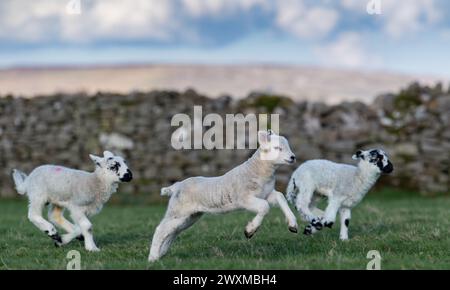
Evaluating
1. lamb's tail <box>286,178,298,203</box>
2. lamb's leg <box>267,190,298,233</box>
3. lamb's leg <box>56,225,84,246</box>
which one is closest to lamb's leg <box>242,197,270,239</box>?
lamb's leg <box>267,190,298,233</box>

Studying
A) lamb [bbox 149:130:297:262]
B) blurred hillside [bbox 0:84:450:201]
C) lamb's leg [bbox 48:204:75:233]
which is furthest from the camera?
blurred hillside [bbox 0:84:450:201]

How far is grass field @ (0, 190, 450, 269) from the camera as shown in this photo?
29.8ft

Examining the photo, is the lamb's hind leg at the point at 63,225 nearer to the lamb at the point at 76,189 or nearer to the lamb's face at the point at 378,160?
the lamb at the point at 76,189

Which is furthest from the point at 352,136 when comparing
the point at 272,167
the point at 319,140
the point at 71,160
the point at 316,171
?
the point at 272,167

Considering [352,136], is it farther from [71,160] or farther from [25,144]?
[25,144]

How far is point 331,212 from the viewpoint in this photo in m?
10.9

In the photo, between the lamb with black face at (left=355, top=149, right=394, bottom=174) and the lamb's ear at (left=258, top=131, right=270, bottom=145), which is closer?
the lamb's ear at (left=258, top=131, right=270, bottom=145)

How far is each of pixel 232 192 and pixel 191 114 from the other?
16816 mm

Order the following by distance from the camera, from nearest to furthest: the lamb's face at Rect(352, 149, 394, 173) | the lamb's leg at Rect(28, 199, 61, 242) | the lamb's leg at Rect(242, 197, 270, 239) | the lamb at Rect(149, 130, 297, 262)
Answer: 1. the lamb's leg at Rect(242, 197, 270, 239)
2. the lamb at Rect(149, 130, 297, 262)
3. the lamb's leg at Rect(28, 199, 61, 242)
4. the lamb's face at Rect(352, 149, 394, 173)

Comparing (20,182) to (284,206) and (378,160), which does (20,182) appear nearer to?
(284,206)

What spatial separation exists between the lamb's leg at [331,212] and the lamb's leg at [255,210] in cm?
173

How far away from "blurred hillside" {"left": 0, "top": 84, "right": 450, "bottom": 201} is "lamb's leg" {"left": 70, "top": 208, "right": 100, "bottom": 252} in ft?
43.5

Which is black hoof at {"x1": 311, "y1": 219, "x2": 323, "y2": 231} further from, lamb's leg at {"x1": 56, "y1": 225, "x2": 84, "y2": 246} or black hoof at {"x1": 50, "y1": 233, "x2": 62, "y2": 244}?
black hoof at {"x1": 50, "y1": 233, "x2": 62, "y2": 244}

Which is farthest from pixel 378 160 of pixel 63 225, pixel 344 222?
pixel 63 225
